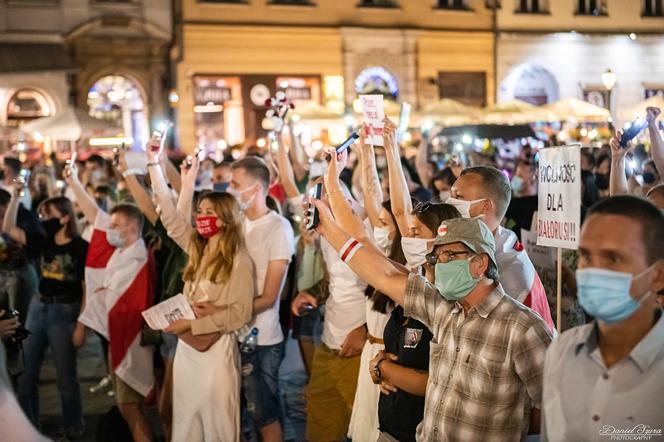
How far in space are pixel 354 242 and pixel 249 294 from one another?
209 centimetres

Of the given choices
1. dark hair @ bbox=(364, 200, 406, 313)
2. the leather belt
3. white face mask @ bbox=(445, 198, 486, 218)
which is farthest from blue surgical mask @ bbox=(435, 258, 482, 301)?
the leather belt

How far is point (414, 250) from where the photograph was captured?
5117mm

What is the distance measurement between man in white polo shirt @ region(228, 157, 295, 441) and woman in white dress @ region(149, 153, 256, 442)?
22cm

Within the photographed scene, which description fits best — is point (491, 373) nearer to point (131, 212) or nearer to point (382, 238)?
point (382, 238)

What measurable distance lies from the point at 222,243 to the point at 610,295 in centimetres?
394

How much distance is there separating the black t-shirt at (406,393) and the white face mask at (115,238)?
3.54 metres

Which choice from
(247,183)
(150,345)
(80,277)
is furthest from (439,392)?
(80,277)

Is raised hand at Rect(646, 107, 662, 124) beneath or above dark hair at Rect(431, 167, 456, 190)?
above

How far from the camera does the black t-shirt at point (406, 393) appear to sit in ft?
15.3

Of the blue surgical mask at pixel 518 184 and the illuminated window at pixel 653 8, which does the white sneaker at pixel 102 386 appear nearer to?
the blue surgical mask at pixel 518 184

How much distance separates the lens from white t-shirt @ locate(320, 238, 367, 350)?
259 inches

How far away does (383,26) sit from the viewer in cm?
3138

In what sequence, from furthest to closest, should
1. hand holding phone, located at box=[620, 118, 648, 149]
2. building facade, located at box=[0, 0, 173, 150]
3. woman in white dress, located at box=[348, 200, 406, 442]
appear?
building facade, located at box=[0, 0, 173, 150] → hand holding phone, located at box=[620, 118, 648, 149] → woman in white dress, located at box=[348, 200, 406, 442]

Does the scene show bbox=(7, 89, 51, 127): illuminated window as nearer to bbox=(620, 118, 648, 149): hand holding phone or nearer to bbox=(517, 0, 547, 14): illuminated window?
bbox=(517, 0, 547, 14): illuminated window
